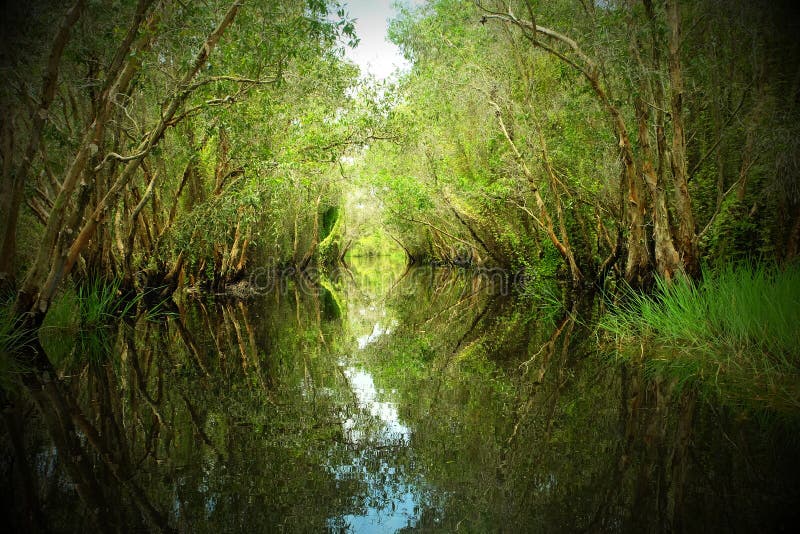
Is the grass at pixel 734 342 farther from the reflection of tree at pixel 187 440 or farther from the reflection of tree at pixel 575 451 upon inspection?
the reflection of tree at pixel 187 440

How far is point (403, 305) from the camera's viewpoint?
18328 millimetres

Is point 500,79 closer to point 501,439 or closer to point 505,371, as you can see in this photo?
point 505,371

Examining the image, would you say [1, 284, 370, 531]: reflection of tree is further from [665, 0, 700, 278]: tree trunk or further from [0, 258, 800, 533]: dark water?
[665, 0, 700, 278]: tree trunk

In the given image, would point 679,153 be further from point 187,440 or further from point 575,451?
point 187,440

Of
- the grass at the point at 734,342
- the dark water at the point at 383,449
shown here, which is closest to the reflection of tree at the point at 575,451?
the dark water at the point at 383,449

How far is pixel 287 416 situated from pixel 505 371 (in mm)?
3484

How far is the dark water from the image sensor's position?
3471 millimetres

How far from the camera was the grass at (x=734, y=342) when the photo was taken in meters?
5.62

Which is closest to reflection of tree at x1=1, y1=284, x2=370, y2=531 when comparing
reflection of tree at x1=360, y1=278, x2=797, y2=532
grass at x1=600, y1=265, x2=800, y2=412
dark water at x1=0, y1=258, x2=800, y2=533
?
dark water at x1=0, y1=258, x2=800, y2=533

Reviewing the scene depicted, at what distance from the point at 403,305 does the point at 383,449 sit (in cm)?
1355

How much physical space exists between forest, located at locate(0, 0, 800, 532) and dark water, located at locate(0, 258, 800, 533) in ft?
0.11

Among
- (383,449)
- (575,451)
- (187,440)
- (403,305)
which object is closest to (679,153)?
(575,451)

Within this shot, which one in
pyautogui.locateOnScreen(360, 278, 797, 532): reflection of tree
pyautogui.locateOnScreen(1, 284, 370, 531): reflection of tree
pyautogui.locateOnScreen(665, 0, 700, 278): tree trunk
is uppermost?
pyautogui.locateOnScreen(665, 0, 700, 278): tree trunk

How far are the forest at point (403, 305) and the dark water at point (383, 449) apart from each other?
34mm
